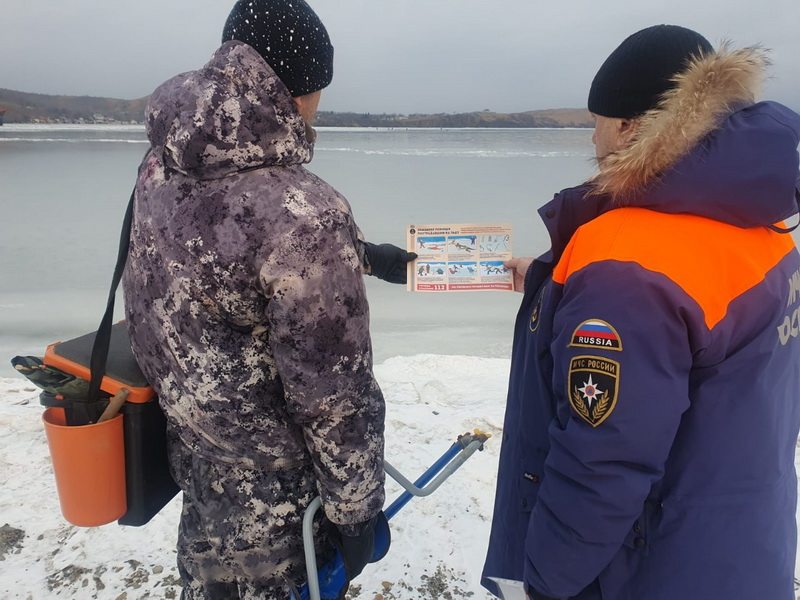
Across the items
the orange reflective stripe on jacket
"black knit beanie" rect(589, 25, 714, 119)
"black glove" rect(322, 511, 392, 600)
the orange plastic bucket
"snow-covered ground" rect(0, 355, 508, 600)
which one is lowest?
"snow-covered ground" rect(0, 355, 508, 600)

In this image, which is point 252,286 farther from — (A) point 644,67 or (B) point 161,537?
(B) point 161,537

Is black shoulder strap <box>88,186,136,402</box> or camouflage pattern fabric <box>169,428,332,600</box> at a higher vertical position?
black shoulder strap <box>88,186,136,402</box>

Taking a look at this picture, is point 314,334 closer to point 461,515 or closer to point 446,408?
point 461,515

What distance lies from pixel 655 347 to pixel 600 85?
544 millimetres

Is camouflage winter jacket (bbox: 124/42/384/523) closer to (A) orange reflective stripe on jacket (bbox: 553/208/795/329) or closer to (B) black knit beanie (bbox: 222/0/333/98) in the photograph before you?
(B) black knit beanie (bbox: 222/0/333/98)

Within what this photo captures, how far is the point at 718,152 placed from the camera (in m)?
0.92

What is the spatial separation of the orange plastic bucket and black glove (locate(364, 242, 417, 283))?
2.54 ft

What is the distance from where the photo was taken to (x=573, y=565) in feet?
3.39

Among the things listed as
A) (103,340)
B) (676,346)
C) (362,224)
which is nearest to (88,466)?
(103,340)

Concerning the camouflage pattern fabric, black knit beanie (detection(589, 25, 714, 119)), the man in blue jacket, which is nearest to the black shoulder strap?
the camouflage pattern fabric

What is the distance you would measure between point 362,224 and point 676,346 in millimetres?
9236

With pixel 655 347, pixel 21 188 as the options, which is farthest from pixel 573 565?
pixel 21 188

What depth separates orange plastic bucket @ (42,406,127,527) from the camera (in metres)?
1.26

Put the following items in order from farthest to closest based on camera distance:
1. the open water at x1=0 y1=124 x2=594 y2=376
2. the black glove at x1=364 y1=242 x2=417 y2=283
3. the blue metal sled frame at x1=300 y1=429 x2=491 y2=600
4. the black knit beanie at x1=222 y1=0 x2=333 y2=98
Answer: the open water at x1=0 y1=124 x2=594 y2=376 → the black glove at x1=364 y1=242 x2=417 y2=283 → the blue metal sled frame at x1=300 y1=429 x2=491 y2=600 → the black knit beanie at x1=222 y1=0 x2=333 y2=98
